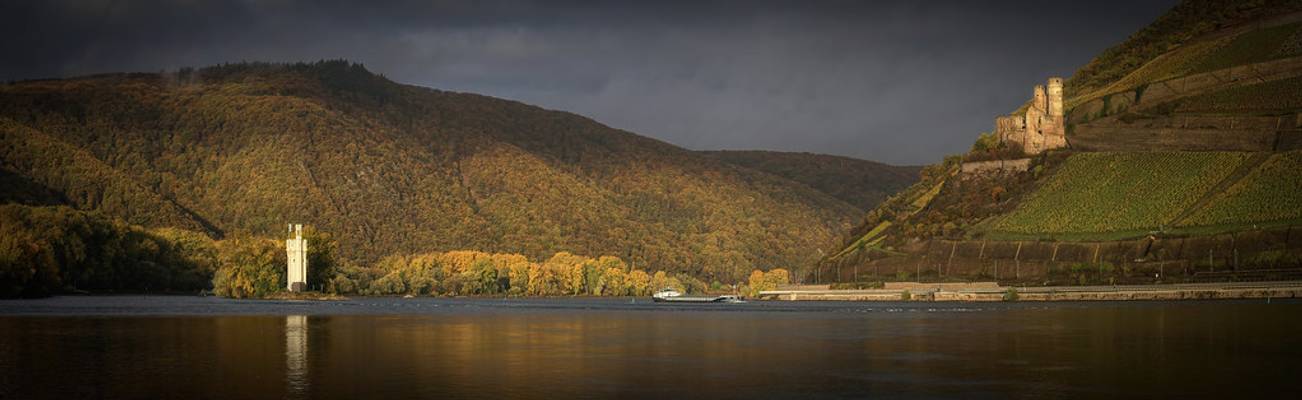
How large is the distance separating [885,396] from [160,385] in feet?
67.6

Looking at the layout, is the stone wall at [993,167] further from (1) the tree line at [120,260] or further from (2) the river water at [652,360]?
(2) the river water at [652,360]

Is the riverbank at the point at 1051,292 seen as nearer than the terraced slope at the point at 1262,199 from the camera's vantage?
Yes

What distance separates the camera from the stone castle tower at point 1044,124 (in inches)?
7343

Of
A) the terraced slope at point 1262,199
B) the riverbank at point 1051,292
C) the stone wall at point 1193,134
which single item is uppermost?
the stone wall at point 1193,134

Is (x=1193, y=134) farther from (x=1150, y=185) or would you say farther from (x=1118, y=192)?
(x=1118, y=192)

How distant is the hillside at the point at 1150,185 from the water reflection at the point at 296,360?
97334 mm

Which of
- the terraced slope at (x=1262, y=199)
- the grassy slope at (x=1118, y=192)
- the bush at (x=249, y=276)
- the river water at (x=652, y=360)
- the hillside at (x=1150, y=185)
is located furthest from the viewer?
the bush at (x=249, y=276)

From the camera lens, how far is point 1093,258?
145750 millimetres

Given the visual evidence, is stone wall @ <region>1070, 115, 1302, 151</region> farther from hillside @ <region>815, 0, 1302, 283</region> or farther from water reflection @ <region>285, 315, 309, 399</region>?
water reflection @ <region>285, 315, 309, 399</region>

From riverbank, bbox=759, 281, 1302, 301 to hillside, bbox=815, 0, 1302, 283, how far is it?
5315mm

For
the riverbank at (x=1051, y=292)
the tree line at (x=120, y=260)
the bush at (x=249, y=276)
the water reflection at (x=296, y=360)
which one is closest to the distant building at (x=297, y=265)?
the tree line at (x=120, y=260)

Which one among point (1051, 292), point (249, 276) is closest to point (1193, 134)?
point (1051, 292)

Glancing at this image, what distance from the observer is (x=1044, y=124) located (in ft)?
616

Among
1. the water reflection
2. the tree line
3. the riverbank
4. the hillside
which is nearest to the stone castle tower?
the hillside
